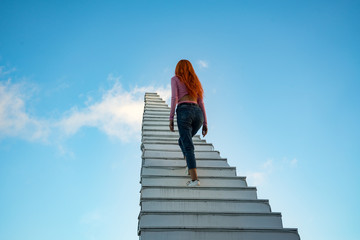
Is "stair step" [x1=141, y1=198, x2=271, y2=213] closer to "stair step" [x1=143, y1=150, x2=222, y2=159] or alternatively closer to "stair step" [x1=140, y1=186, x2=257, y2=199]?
"stair step" [x1=140, y1=186, x2=257, y2=199]

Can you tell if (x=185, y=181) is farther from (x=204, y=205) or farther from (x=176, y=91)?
(x=176, y=91)

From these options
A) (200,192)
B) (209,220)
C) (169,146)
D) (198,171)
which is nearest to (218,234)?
(209,220)

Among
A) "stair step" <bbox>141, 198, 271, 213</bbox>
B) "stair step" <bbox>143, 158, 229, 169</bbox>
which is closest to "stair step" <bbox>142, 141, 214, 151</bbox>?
"stair step" <bbox>143, 158, 229, 169</bbox>

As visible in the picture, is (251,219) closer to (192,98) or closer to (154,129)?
(192,98)

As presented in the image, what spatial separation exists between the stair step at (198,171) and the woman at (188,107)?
1.00 ft

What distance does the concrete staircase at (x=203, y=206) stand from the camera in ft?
7.45

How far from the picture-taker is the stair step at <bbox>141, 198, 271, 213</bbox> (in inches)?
104

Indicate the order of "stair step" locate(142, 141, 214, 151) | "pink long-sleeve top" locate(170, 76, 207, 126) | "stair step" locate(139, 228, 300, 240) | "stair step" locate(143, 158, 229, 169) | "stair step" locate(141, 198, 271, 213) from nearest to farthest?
"stair step" locate(139, 228, 300, 240), "stair step" locate(141, 198, 271, 213), "pink long-sleeve top" locate(170, 76, 207, 126), "stair step" locate(143, 158, 229, 169), "stair step" locate(142, 141, 214, 151)

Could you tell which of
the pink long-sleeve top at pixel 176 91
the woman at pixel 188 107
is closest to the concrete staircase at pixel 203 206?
the woman at pixel 188 107

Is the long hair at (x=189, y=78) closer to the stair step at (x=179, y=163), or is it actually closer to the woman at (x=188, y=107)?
the woman at (x=188, y=107)

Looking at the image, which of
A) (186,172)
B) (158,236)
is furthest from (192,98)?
(158,236)

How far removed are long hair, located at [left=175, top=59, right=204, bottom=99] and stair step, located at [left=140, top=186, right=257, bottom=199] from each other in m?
1.09

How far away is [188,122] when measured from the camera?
316 cm

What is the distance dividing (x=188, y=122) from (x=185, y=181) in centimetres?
65
